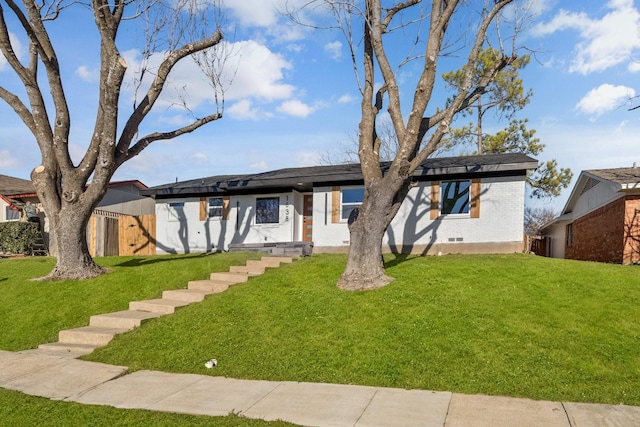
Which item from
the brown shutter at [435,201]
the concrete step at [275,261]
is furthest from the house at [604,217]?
the concrete step at [275,261]

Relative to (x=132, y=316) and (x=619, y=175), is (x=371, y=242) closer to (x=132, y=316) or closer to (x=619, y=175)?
(x=132, y=316)

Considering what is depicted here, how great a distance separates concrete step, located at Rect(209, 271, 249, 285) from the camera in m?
11.4

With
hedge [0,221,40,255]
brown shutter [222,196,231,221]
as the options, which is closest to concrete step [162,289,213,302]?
brown shutter [222,196,231,221]

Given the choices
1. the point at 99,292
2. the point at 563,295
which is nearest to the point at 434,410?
the point at 563,295

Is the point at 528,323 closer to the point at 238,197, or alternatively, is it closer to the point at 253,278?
the point at 253,278

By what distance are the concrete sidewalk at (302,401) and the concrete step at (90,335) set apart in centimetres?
139

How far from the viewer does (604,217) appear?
16312 mm

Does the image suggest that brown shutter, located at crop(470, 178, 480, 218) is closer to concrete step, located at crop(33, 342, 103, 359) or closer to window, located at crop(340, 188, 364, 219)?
window, located at crop(340, 188, 364, 219)

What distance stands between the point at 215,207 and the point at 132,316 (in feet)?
33.3

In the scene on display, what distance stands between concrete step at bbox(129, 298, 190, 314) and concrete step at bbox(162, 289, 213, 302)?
207mm

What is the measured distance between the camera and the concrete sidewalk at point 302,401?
14.7 ft

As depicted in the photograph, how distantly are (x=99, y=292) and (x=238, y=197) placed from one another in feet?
26.7

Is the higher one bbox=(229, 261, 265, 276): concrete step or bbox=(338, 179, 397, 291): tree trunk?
bbox=(338, 179, 397, 291): tree trunk

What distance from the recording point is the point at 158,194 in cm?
1895
